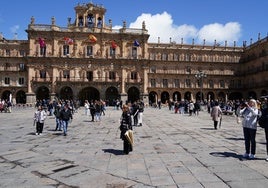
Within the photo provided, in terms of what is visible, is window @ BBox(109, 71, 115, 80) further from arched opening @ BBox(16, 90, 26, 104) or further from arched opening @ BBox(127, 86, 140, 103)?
arched opening @ BBox(16, 90, 26, 104)

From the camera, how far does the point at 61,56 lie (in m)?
56.8

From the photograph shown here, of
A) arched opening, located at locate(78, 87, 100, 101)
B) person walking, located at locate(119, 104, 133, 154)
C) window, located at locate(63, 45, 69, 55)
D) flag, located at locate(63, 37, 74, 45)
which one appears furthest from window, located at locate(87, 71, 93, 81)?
person walking, located at locate(119, 104, 133, 154)

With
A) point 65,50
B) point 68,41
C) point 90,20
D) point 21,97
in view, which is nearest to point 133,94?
point 65,50

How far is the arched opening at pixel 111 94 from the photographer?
194ft

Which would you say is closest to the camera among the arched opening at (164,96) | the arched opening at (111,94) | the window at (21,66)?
the window at (21,66)

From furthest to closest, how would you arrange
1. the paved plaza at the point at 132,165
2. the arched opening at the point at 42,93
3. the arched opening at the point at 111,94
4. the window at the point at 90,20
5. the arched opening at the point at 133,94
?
1. the arched opening at the point at 133,94
2. the window at the point at 90,20
3. the arched opening at the point at 111,94
4. the arched opening at the point at 42,93
5. the paved plaza at the point at 132,165

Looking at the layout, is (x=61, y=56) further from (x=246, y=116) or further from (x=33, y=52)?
(x=246, y=116)

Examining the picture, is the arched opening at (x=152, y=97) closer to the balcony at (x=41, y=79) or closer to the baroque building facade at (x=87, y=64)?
the baroque building facade at (x=87, y=64)

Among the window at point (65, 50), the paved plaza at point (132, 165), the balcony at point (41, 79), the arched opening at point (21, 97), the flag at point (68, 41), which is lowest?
the paved plaza at point (132, 165)

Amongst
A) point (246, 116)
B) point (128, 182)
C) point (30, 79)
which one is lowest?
point (128, 182)

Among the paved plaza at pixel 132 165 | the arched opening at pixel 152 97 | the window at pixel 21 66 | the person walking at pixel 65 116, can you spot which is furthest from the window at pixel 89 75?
the paved plaza at pixel 132 165

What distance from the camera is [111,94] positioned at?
59.7 m

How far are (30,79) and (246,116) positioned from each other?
51329mm

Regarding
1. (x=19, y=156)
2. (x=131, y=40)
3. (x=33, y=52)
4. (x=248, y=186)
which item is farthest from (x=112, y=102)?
(x=248, y=186)
